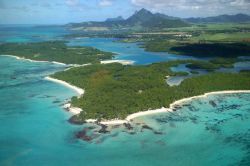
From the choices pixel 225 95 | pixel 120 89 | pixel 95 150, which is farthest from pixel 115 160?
pixel 225 95

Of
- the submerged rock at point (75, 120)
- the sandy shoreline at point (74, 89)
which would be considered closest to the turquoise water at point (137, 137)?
the submerged rock at point (75, 120)

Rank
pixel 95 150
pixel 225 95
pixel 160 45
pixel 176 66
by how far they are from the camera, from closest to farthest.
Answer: pixel 95 150
pixel 225 95
pixel 176 66
pixel 160 45

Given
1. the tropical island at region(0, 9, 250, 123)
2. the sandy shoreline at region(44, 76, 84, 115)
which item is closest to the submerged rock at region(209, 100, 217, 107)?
the tropical island at region(0, 9, 250, 123)

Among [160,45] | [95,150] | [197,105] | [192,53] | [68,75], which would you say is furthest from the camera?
[160,45]

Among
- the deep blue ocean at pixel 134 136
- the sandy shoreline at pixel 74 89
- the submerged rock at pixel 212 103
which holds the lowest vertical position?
the deep blue ocean at pixel 134 136

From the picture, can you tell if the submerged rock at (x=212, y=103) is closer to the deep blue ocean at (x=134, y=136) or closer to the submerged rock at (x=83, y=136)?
the deep blue ocean at (x=134, y=136)

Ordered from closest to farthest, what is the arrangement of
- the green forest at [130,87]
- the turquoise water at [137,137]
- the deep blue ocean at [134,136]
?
1. the deep blue ocean at [134,136]
2. the turquoise water at [137,137]
3. the green forest at [130,87]

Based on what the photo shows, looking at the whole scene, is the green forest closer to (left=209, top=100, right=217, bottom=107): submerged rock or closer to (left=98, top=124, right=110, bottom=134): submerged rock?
(left=98, top=124, right=110, bottom=134): submerged rock

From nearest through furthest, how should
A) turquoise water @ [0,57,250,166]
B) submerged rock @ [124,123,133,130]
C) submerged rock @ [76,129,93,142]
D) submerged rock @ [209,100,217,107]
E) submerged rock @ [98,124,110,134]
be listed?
turquoise water @ [0,57,250,166] < submerged rock @ [76,129,93,142] < submerged rock @ [98,124,110,134] < submerged rock @ [124,123,133,130] < submerged rock @ [209,100,217,107]

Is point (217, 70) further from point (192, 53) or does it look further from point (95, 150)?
point (95, 150)
